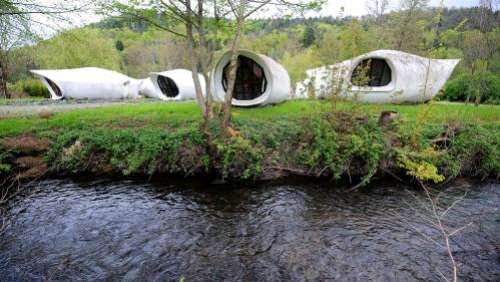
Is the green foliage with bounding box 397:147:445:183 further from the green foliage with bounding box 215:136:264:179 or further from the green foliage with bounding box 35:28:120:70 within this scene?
the green foliage with bounding box 35:28:120:70

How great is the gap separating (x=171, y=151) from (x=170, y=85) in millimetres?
15979

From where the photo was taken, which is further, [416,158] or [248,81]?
[248,81]

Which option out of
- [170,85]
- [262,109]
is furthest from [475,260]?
[170,85]

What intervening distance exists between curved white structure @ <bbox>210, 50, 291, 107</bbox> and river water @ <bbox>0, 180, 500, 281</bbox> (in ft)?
15.3

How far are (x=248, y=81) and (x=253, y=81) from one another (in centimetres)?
20

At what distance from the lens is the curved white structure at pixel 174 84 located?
20344 mm

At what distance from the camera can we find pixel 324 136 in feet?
24.3

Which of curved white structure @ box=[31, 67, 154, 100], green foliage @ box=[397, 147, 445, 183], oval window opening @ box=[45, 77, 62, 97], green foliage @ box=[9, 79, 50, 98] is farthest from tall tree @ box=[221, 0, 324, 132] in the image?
green foliage @ box=[9, 79, 50, 98]

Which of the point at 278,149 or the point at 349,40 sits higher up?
the point at 349,40

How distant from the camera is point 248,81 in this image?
1168 centimetres

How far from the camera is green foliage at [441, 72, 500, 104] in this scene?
475 inches

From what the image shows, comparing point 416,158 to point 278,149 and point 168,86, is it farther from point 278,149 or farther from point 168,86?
point 168,86

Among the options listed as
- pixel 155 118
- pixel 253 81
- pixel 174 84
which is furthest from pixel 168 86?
pixel 155 118

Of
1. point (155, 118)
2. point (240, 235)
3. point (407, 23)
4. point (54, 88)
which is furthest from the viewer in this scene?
point (54, 88)
